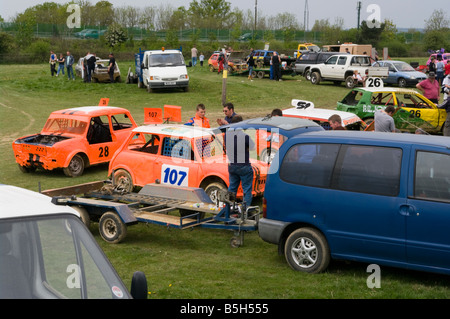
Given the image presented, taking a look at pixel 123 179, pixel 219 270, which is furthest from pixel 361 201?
pixel 123 179

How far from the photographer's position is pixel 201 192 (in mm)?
10461

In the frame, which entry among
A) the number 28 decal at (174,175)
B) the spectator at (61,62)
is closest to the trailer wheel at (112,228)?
the number 28 decal at (174,175)

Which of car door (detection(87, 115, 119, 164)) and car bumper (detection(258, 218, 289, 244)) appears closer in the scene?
car bumper (detection(258, 218, 289, 244))

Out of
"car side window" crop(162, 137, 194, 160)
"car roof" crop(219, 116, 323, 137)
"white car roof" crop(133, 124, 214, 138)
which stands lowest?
"car side window" crop(162, 137, 194, 160)

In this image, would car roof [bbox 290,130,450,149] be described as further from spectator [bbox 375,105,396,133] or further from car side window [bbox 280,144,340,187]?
spectator [bbox 375,105,396,133]

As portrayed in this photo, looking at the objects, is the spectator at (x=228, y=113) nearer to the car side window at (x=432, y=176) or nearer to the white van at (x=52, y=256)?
the car side window at (x=432, y=176)

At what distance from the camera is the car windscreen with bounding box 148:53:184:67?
3125 centimetres

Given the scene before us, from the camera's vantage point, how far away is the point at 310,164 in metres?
8.10

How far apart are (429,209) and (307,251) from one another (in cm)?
170

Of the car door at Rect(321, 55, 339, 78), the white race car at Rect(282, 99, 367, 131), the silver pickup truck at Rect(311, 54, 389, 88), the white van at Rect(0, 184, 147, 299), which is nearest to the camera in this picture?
the white van at Rect(0, 184, 147, 299)

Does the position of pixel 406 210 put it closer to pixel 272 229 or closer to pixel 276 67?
pixel 272 229

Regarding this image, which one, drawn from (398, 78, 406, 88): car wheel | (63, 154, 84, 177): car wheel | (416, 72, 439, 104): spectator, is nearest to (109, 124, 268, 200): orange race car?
(63, 154, 84, 177): car wheel

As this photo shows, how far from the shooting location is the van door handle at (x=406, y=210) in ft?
24.0
